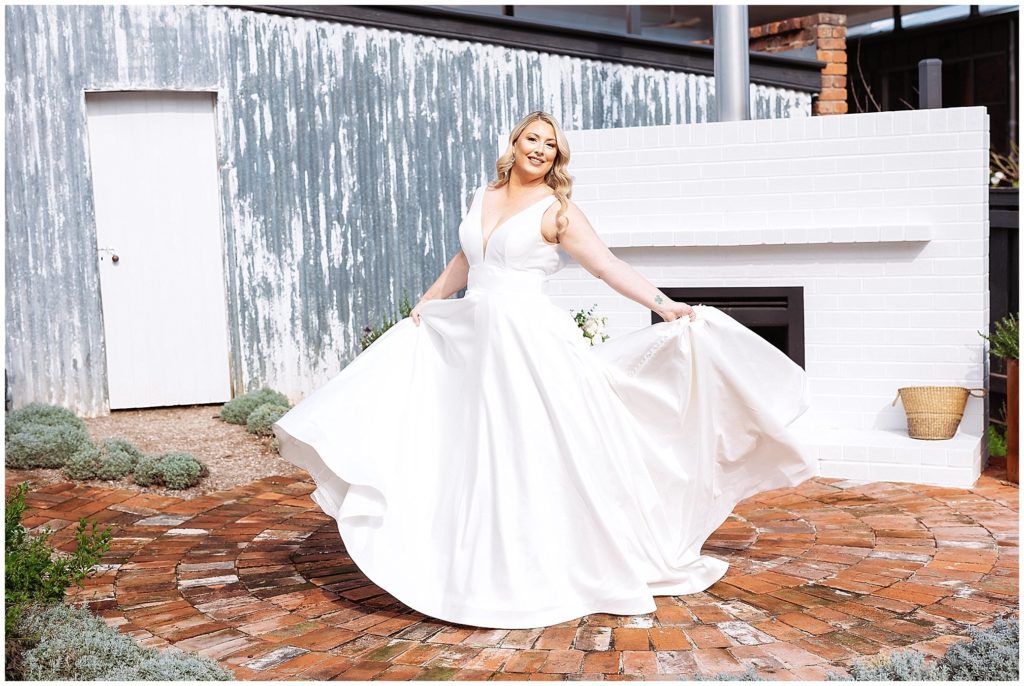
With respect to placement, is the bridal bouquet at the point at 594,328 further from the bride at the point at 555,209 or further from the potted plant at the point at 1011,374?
the potted plant at the point at 1011,374

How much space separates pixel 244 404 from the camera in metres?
7.96

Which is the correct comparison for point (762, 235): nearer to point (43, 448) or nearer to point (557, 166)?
point (557, 166)

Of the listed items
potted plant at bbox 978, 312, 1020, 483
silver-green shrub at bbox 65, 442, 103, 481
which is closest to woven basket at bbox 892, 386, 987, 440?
potted plant at bbox 978, 312, 1020, 483

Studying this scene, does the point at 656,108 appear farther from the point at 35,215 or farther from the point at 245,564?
the point at 245,564

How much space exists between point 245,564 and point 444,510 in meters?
1.22

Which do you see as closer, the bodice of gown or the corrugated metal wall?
the bodice of gown

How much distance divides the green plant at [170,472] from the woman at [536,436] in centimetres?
232

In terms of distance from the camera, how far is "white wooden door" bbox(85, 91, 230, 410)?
808cm

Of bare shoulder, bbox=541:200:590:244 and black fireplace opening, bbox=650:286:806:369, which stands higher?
bare shoulder, bbox=541:200:590:244

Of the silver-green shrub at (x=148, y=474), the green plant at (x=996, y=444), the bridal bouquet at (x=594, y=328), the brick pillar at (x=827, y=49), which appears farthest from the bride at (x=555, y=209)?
the brick pillar at (x=827, y=49)

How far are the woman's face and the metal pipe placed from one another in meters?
3.53

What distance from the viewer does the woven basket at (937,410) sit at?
6.17 metres

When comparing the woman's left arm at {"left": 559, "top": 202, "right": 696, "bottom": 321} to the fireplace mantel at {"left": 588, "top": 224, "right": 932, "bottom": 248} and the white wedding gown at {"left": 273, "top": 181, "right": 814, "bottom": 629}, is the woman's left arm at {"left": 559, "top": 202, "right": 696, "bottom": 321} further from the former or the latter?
the fireplace mantel at {"left": 588, "top": 224, "right": 932, "bottom": 248}

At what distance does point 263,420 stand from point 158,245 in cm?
174
